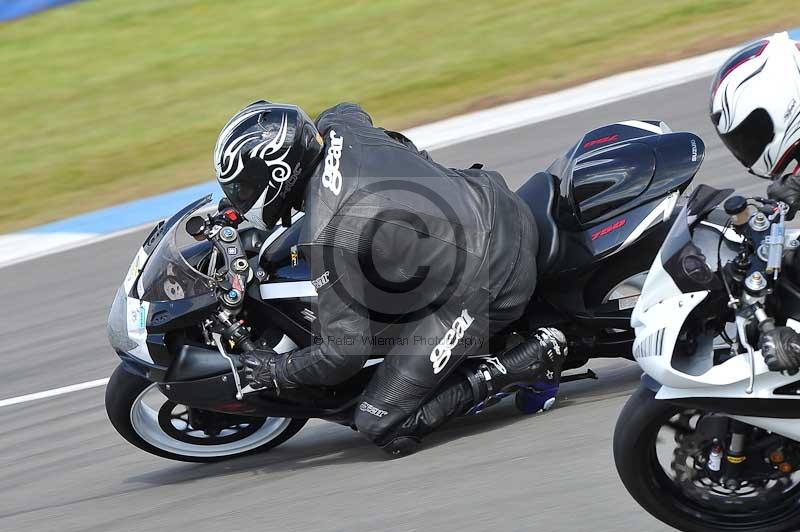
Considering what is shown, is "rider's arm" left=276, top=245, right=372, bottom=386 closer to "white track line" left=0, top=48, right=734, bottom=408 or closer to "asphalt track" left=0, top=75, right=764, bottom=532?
"asphalt track" left=0, top=75, right=764, bottom=532

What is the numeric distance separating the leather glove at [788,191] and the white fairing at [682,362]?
335mm

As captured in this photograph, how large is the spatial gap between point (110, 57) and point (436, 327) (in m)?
9.77

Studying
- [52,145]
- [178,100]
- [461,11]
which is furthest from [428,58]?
[52,145]

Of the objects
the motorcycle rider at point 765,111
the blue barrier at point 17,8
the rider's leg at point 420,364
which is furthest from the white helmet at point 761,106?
the blue barrier at point 17,8

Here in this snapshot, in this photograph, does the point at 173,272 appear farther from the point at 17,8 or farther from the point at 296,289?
the point at 17,8

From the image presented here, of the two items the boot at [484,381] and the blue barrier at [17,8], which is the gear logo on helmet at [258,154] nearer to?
the boot at [484,381]

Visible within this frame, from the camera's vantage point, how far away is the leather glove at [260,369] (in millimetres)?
4469

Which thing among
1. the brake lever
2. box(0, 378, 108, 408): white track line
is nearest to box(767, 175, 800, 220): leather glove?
the brake lever

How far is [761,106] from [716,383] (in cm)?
77

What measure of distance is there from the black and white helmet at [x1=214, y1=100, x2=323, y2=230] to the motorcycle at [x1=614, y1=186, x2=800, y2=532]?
154 centimetres

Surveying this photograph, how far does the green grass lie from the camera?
33.2 ft

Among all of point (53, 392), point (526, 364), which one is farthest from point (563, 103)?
point (526, 364)

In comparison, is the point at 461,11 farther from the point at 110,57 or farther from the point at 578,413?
the point at 578,413

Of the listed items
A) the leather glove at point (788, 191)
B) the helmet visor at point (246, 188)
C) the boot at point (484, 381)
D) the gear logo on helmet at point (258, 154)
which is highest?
the leather glove at point (788, 191)
